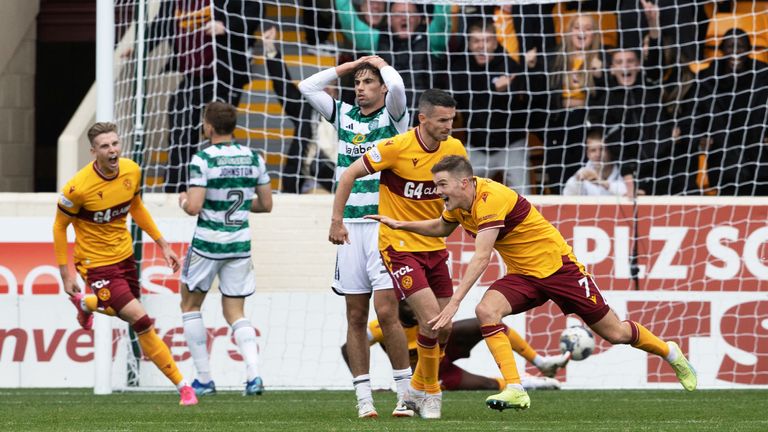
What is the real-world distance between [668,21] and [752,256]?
8.45 feet

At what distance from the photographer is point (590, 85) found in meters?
13.4

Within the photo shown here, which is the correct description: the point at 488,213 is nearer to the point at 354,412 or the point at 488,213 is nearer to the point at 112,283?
the point at 354,412

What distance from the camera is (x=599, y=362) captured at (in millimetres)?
11766

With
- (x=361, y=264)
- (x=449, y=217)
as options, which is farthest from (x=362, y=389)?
(x=449, y=217)

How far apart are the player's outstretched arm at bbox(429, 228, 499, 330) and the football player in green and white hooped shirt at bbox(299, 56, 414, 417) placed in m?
0.60

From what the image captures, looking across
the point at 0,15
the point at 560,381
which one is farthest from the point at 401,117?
the point at 0,15

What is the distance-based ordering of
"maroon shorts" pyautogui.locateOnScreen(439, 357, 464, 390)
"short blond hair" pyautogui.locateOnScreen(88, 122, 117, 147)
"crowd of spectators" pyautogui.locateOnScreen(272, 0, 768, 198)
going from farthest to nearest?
"crowd of spectators" pyautogui.locateOnScreen(272, 0, 768, 198), "maroon shorts" pyautogui.locateOnScreen(439, 357, 464, 390), "short blond hair" pyautogui.locateOnScreen(88, 122, 117, 147)

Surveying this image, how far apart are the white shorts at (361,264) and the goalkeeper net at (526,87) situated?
3.91 metres

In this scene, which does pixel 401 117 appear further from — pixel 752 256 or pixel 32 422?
pixel 752 256

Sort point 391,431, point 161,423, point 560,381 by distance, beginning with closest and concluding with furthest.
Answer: point 391,431, point 161,423, point 560,381

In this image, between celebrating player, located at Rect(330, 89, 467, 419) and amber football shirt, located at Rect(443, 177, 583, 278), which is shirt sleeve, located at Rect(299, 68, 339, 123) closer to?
celebrating player, located at Rect(330, 89, 467, 419)

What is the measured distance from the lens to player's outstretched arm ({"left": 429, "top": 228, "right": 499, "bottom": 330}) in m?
7.45

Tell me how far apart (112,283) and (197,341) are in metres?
1.12

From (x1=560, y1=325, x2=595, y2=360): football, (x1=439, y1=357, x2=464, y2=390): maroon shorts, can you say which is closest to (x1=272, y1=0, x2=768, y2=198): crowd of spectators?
(x1=560, y1=325, x2=595, y2=360): football
